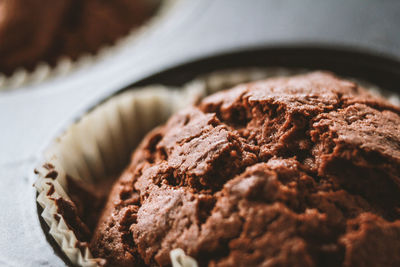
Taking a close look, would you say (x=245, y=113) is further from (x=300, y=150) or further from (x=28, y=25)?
(x=28, y=25)

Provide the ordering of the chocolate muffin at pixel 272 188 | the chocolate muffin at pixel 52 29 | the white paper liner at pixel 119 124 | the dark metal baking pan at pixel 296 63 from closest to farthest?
1. the chocolate muffin at pixel 272 188
2. the white paper liner at pixel 119 124
3. the dark metal baking pan at pixel 296 63
4. the chocolate muffin at pixel 52 29

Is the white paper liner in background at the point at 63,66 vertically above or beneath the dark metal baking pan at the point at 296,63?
beneath

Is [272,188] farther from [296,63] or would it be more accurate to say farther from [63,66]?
[63,66]

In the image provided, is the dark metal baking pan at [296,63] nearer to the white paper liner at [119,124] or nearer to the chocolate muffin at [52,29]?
the white paper liner at [119,124]

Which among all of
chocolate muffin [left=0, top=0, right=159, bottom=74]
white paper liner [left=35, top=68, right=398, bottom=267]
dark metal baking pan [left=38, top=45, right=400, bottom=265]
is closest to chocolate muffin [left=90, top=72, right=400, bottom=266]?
white paper liner [left=35, top=68, right=398, bottom=267]

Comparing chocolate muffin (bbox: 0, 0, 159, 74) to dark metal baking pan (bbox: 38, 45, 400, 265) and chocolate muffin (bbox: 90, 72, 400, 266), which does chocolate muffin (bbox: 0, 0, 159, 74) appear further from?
chocolate muffin (bbox: 90, 72, 400, 266)

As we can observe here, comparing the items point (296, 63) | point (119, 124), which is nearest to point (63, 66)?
point (119, 124)

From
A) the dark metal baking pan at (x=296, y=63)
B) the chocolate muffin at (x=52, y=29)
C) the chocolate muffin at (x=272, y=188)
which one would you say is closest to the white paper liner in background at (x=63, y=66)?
the chocolate muffin at (x=52, y=29)
